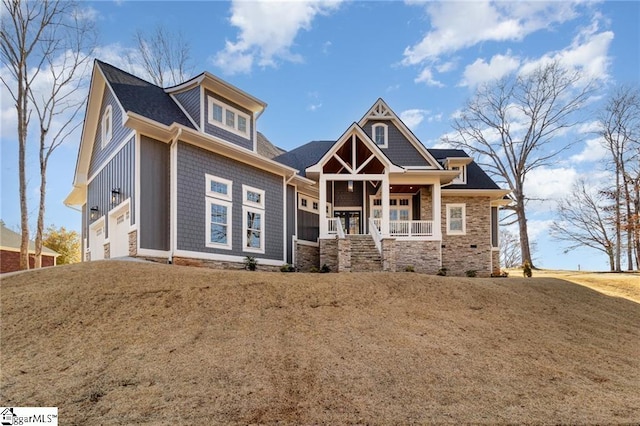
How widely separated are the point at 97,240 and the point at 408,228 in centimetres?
1268

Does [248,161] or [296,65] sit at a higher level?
[296,65]

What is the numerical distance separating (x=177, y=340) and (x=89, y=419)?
6.55 ft

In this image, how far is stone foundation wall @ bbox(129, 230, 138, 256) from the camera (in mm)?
11939

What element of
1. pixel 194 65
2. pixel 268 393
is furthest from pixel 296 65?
pixel 268 393

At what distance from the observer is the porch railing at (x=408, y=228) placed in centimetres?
1775

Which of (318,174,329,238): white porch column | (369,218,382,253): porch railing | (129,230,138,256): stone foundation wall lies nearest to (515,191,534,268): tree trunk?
(369,218,382,253): porch railing

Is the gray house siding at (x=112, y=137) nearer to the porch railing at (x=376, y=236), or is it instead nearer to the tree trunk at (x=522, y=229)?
the porch railing at (x=376, y=236)

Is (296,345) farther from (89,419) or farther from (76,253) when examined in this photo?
(76,253)

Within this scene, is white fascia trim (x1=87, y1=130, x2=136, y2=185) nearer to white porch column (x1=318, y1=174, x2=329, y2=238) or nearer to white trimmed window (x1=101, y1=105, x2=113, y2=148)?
white trimmed window (x1=101, y1=105, x2=113, y2=148)

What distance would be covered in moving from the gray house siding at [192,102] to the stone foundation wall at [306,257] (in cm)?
647

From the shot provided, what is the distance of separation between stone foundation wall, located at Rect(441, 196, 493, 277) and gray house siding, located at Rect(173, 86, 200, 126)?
1220cm

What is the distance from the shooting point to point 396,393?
524cm

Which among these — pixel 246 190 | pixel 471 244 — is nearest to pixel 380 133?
pixel 471 244

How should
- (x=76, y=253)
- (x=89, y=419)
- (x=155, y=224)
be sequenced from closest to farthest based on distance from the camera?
(x=89, y=419) < (x=155, y=224) < (x=76, y=253)
